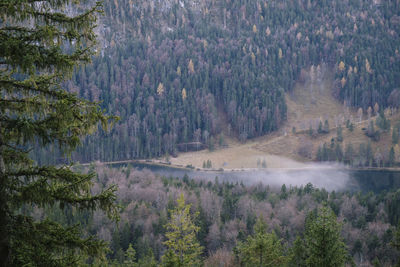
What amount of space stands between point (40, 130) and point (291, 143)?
148965 mm

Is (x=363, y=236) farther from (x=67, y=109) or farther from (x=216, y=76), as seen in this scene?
(x=216, y=76)

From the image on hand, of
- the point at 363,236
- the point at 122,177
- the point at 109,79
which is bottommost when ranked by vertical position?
the point at 363,236

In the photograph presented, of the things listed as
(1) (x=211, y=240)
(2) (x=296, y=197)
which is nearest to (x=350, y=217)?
(2) (x=296, y=197)

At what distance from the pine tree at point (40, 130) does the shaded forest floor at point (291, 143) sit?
422ft

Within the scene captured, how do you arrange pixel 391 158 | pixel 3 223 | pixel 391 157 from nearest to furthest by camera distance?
pixel 3 223
pixel 391 157
pixel 391 158

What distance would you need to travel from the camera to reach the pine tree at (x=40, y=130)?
824cm

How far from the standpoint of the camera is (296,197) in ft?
265

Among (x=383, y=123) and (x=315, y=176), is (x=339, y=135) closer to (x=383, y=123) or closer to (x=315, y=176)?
(x=383, y=123)

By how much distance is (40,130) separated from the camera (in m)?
8.48

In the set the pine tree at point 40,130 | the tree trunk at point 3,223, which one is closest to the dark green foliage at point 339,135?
the pine tree at point 40,130

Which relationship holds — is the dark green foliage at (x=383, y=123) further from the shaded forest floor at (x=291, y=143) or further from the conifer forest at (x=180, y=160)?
the shaded forest floor at (x=291, y=143)

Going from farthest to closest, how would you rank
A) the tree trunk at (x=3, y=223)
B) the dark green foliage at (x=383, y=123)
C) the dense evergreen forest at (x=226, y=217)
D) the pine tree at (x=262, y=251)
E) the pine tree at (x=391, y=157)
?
1. the dark green foliage at (x=383, y=123)
2. the pine tree at (x=391, y=157)
3. the dense evergreen forest at (x=226, y=217)
4. the pine tree at (x=262, y=251)
5. the tree trunk at (x=3, y=223)

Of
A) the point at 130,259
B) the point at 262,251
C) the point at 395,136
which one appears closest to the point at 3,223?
the point at 262,251

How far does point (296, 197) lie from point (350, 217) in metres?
12.3
